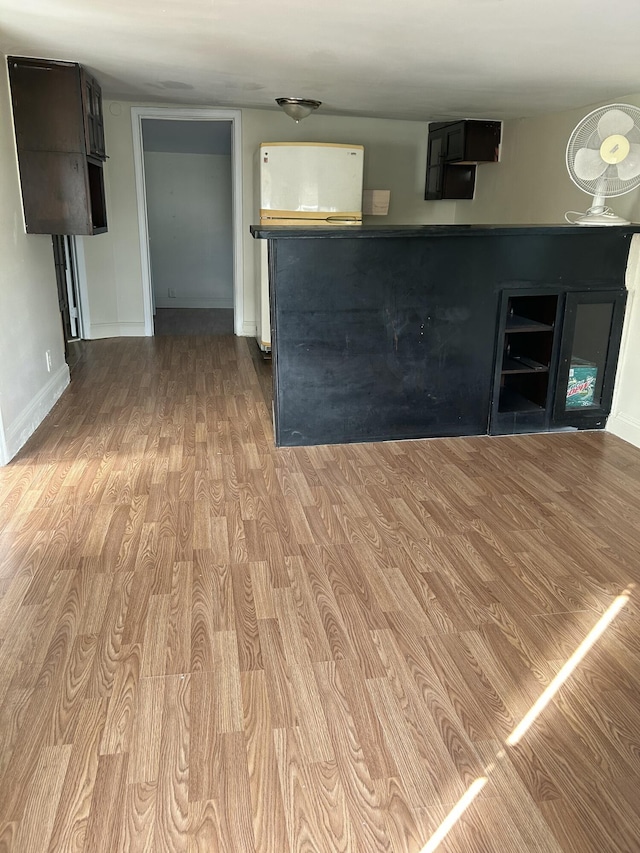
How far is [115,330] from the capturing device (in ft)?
21.2

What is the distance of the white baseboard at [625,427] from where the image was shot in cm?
381

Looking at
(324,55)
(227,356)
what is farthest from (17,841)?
(227,356)

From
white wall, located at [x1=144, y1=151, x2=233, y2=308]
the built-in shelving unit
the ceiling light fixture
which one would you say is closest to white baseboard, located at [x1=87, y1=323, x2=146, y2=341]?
white wall, located at [x1=144, y1=151, x2=233, y2=308]

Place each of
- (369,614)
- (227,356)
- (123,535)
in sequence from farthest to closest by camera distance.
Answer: (227,356) < (123,535) < (369,614)

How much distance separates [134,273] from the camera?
20.8 ft

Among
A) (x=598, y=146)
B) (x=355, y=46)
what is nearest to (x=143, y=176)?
(x=355, y=46)

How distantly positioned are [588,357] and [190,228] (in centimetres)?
574

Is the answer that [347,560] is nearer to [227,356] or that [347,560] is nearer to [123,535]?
[123,535]

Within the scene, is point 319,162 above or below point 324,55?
below

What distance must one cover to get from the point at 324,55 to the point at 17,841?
3.44m

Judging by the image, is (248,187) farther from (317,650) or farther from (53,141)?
(317,650)

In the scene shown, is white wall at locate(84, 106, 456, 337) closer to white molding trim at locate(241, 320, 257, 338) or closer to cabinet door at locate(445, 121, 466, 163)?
white molding trim at locate(241, 320, 257, 338)

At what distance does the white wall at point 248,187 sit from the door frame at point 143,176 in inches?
1.8

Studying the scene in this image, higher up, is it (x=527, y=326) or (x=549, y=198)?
(x=549, y=198)
